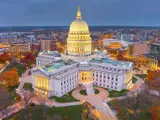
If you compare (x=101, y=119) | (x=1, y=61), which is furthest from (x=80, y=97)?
(x=1, y=61)

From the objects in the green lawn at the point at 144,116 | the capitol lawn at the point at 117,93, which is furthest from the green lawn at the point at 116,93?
the green lawn at the point at 144,116

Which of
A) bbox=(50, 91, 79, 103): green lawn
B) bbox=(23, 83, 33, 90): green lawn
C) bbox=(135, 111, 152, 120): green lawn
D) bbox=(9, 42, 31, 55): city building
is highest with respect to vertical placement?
bbox=(9, 42, 31, 55): city building

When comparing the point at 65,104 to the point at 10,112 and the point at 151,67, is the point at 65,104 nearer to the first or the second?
the point at 10,112

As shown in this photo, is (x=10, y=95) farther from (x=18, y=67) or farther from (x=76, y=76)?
(x=18, y=67)

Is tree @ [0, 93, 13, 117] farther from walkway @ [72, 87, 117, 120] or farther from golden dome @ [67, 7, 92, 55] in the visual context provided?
golden dome @ [67, 7, 92, 55]

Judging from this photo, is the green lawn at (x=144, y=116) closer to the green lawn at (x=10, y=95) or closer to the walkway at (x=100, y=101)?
the walkway at (x=100, y=101)

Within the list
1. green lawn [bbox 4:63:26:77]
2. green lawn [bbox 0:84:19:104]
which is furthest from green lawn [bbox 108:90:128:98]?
green lawn [bbox 4:63:26:77]

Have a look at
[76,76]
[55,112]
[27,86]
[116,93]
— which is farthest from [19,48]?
[116,93]
